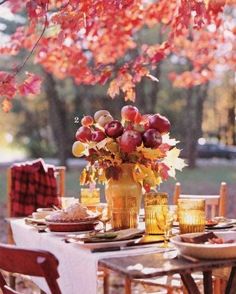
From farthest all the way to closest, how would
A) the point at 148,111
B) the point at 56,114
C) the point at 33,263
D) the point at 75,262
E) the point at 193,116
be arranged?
the point at 148,111, the point at 193,116, the point at 56,114, the point at 75,262, the point at 33,263

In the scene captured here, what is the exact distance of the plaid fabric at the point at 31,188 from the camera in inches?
153

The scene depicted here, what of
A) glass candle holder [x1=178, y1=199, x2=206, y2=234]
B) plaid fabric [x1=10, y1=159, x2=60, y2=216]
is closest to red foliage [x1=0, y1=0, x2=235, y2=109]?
plaid fabric [x1=10, y1=159, x2=60, y2=216]

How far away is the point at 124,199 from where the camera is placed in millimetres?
2891

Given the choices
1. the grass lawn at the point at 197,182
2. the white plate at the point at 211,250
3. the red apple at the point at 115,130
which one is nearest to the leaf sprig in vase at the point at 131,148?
the red apple at the point at 115,130

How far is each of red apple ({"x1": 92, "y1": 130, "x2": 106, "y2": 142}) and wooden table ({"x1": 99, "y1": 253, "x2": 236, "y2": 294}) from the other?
0.70 meters

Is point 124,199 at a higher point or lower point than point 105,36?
lower

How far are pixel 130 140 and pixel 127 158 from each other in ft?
0.41

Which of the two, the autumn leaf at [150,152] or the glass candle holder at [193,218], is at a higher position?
the autumn leaf at [150,152]

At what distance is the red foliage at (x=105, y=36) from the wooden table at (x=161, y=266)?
4.97 ft

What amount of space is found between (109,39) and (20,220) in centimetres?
258

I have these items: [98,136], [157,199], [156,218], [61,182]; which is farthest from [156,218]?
[61,182]

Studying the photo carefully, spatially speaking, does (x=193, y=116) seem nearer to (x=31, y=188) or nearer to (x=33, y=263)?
(x=31, y=188)

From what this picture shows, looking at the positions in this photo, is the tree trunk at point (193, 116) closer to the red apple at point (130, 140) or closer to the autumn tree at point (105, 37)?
the autumn tree at point (105, 37)

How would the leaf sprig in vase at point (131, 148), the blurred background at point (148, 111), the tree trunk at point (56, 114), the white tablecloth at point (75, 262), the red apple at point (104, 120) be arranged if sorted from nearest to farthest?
the white tablecloth at point (75, 262) < the leaf sprig in vase at point (131, 148) < the red apple at point (104, 120) < the blurred background at point (148, 111) < the tree trunk at point (56, 114)
